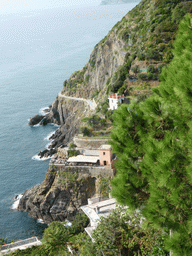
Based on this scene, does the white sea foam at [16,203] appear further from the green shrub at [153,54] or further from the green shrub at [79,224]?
the green shrub at [153,54]

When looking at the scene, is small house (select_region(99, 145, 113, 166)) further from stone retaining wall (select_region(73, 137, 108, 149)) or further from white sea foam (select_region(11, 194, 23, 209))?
white sea foam (select_region(11, 194, 23, 209))

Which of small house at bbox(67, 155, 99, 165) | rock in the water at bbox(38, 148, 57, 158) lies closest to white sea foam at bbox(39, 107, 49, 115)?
rock in the water at bbox(38, 148, 57, 158)

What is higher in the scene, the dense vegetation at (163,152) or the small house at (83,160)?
the dense vegetation at (163,152)

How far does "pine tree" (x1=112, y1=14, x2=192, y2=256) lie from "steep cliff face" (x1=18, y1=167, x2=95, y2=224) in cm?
3461

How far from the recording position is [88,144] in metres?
47.8

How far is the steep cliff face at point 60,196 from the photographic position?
42.3 metres

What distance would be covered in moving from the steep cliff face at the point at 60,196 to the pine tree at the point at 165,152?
114 ft

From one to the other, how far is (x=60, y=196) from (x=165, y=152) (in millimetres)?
38584

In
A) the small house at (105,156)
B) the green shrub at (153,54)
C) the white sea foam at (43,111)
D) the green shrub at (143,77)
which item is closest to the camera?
the small house at (105,156)

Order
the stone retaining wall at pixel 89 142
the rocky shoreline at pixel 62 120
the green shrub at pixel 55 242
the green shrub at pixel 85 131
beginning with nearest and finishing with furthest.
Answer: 1. the green shrub at pixel 55 242
2. the stone retaining wall at pixel 89 142
3. the green shrub at pixel 85 131
4. the rocky shoreline at pixel 62 120

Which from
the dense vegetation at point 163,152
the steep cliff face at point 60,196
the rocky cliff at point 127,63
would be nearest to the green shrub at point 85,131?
the steep cliff face at point 60,196

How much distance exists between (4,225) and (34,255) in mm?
24036

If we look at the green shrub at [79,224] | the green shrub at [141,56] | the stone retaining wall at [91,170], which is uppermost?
the green shrub at [141,56]

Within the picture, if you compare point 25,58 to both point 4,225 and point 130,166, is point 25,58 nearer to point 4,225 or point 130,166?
point 4,225
